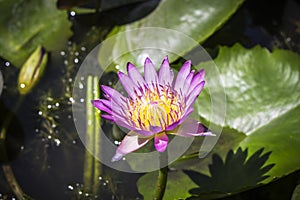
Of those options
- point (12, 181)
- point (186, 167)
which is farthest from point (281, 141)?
point (12, 181)

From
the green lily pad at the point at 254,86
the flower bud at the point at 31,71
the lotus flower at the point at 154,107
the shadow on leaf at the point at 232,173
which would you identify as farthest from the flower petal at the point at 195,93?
the flower bud at the point at 31,71

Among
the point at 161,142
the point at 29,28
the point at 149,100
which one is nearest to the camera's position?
the point at 161,142

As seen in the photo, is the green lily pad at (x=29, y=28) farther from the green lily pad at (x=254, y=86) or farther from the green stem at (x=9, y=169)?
the green lily pad at (x=254, y=86)

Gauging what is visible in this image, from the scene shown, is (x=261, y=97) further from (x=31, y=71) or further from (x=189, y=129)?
(x=31, y=71)

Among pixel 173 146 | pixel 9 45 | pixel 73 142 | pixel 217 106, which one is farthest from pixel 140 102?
pixel 9 45

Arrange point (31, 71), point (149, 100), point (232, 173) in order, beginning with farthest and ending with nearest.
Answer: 1. point (31, 71)
2. point (232, 173)
3. point (149, 100)

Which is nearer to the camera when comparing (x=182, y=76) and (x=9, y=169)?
(x=182, y=76)

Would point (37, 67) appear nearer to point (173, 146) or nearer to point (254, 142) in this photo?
point (173, 146)
